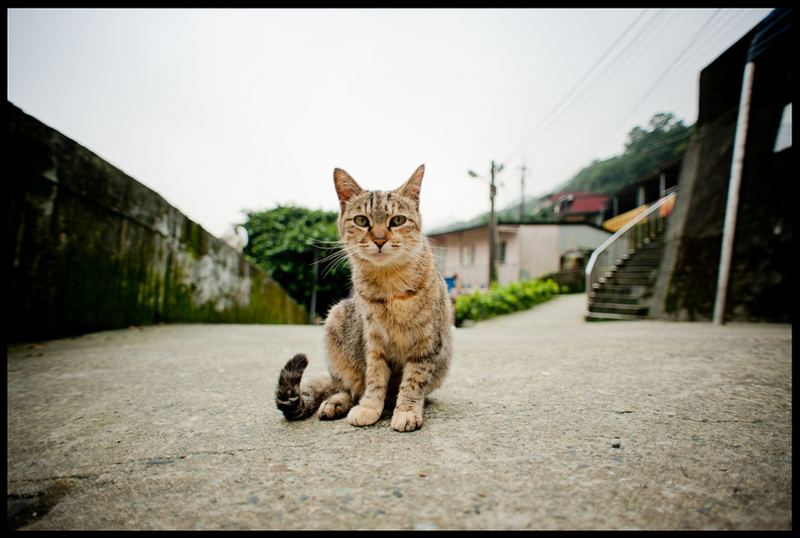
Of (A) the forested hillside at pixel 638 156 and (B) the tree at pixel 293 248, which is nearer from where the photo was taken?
(B) the tree at pixel 293 248

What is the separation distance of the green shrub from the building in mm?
5406

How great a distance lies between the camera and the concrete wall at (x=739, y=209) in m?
5.93

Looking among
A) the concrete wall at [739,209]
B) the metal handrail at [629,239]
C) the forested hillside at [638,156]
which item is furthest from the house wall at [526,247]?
the forested hillside at [638,156]

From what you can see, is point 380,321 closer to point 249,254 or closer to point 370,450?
point 370,450

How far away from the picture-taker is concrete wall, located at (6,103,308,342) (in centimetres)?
315

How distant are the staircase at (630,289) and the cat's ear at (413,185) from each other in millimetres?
8457

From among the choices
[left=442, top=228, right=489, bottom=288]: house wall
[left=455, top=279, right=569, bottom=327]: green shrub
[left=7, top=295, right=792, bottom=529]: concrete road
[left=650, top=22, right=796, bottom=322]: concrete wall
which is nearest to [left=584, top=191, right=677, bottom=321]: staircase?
[left=650, top=22, right=796, bottom=322]: concrete wall

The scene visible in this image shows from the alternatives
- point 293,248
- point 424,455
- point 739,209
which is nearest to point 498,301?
point 739,209

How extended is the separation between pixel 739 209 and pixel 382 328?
25.5 ft

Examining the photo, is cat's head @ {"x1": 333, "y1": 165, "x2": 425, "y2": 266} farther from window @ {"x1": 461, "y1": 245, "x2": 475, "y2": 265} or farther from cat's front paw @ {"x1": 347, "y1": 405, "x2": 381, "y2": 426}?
window @ {"x1": 461, "y1": 245, "x2": 475, "y2": 265}

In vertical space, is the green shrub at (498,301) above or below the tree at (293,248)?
below

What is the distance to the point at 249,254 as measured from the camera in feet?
54.2

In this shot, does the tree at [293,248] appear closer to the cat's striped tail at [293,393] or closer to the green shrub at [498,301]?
the green shrub at [498,301]

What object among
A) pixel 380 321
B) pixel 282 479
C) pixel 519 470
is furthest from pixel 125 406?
pixel 519 470
